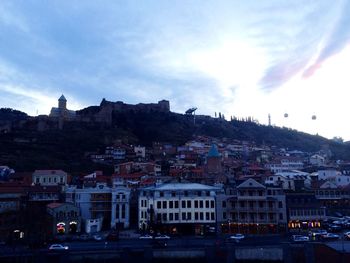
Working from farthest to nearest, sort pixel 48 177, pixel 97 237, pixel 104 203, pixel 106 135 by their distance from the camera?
pixel 106 135 → pixel 48 177 → pixel 104 203 → pixel 97 237

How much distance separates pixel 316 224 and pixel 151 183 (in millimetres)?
23938

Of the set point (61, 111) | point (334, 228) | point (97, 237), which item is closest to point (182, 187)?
point (97, 237)

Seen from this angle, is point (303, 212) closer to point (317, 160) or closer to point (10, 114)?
point (317, 160)

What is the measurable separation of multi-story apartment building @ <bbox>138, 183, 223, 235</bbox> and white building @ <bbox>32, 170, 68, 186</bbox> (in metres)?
20.5

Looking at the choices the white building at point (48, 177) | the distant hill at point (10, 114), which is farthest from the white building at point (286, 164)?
the distant hill at point (10, 114)

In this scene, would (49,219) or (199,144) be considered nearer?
(49,219)

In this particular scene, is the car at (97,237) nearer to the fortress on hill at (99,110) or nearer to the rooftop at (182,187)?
the rooftop at (182,187)

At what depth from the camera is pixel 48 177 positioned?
64812mm

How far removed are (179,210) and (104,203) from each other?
32.9 ft

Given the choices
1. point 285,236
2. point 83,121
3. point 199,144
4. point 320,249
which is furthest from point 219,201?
point 83,121

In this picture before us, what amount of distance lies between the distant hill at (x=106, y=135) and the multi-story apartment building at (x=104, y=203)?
90.6 ft

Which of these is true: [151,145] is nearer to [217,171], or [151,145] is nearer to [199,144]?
[199,144]

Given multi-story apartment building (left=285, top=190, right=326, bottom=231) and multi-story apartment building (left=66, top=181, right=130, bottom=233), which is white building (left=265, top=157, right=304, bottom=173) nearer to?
multi-story apartment building (left=285, top=190, right=326, bottom=231)

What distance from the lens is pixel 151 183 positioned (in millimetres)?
60188
